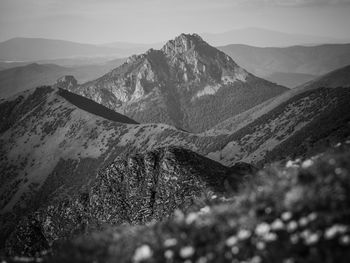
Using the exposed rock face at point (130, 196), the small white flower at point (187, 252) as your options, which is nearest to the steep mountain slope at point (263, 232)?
the small white flower at point (187, 252)

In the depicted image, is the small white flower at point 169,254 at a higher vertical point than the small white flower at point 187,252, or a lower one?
lower

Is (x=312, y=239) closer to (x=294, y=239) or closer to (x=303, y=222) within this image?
(x=294, y=239)

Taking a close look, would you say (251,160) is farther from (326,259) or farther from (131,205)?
(326,259)

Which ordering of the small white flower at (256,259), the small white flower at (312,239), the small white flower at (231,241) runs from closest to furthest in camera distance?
the small white flower at (312,239), the small white flower at (256,259), the small white flower at (231,241)

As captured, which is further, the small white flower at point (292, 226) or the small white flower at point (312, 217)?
the small white flower at point (312, 217)

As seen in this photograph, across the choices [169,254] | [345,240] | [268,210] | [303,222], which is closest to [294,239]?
[303,222]

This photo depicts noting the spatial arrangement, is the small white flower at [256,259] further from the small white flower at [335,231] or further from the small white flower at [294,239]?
the small white flower at [335,231]

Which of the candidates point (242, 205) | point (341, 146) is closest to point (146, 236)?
point (242, 205)

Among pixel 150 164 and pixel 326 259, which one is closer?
pixel 326 259
